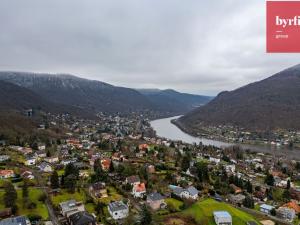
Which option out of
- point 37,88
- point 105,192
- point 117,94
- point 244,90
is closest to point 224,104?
point 244,90

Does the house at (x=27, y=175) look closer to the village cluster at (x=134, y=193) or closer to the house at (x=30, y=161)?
the village cluster at (x=134, y=193)

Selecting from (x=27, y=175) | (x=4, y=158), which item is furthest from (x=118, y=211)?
(x=4, y=158)

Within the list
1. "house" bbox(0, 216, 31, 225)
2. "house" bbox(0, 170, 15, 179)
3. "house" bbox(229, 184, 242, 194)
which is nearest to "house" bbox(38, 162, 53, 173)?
"house" bbox(0, 170, 15, 179)

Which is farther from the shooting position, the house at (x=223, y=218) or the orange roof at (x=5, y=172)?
the orange roof at (x=5, y=172)

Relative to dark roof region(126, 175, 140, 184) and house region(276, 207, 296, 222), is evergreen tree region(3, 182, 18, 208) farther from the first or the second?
house region(276, 207, 296, 222)

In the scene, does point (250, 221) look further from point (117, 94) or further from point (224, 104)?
point (117, 94)

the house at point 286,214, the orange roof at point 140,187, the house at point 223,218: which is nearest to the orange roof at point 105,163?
the orange roof at point 140,187
